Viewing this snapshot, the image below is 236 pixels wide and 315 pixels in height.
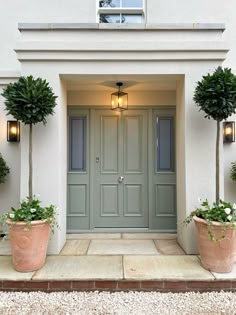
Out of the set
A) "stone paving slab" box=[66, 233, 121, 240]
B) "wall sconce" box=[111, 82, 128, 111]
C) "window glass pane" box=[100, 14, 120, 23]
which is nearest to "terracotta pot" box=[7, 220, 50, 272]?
"stone paving slab" box=[66, 233, 121, 240]

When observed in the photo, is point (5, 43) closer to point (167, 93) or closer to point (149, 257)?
point (167, 93)

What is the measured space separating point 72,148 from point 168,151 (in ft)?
6.07

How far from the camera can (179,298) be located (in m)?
2.86

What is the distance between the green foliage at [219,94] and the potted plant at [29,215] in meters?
2.03

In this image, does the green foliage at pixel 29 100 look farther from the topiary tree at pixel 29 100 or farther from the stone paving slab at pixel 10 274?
the stone paving slab at pixel 10 274

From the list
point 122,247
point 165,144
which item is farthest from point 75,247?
point 165,144

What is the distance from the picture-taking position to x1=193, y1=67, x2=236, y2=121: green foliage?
3217 millimetres

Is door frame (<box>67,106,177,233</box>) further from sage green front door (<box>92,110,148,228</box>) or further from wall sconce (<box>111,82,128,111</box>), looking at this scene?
wall sconce (<box>111,82,128,111</box>)

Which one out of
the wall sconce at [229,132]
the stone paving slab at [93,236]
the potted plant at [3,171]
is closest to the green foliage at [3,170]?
the potted plant at [3,171]

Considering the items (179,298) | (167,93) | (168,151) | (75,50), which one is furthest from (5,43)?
(179,298)

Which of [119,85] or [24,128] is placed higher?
[119,85]

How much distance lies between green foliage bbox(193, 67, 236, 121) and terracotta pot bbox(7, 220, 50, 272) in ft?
8.53

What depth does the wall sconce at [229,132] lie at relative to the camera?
4.42 metres

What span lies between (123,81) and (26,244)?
2.84 meters
